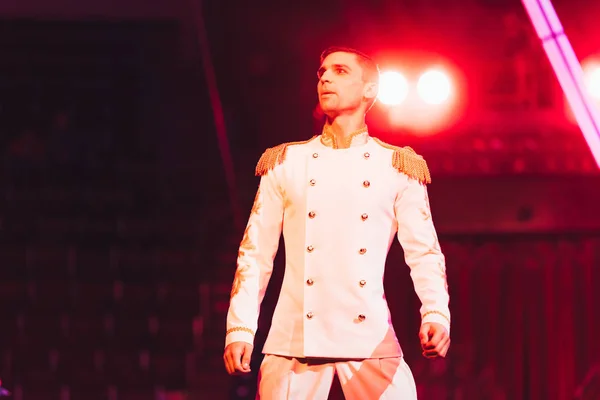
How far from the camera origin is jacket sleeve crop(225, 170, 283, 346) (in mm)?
2998

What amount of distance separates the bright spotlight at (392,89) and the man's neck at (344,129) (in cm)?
393

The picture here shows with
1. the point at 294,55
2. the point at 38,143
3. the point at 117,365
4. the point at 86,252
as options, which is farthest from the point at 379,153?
the point at 38,143

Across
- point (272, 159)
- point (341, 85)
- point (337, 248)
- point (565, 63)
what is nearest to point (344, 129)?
point (341, 85)

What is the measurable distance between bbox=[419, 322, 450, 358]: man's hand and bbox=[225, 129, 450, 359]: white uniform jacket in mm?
38

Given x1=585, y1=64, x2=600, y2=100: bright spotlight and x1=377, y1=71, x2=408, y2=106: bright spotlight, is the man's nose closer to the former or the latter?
x1=377, y1=71, x2=408, y2=106: bright spotlight

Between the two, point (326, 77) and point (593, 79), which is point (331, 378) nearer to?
point (326, 77)

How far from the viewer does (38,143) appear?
7676mm

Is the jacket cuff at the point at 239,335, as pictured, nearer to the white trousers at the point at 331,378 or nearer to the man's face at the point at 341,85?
the white trousers at the point at 331,378

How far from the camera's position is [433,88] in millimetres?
7238

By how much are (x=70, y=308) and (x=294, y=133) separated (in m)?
2.05

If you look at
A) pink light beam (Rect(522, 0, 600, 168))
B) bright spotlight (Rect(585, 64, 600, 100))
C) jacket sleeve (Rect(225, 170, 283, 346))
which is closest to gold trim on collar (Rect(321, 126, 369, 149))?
jacket sleeve (Rect(225, 170, 283, 346))

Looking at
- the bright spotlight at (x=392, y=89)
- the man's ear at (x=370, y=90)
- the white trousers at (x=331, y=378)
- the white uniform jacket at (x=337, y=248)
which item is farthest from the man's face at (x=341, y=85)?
the bright spotlight at (x=392, y=89)

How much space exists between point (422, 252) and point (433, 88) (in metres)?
4.34

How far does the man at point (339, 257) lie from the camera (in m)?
2.93
